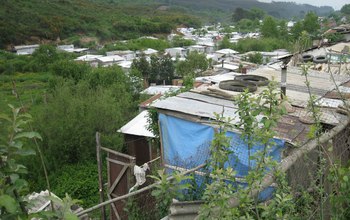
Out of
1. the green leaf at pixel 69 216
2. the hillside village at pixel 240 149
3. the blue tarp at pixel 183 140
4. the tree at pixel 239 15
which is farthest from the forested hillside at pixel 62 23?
the green leaf at pixel 69 216

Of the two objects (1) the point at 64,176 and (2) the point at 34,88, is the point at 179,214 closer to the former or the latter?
(1) the point at 64,176

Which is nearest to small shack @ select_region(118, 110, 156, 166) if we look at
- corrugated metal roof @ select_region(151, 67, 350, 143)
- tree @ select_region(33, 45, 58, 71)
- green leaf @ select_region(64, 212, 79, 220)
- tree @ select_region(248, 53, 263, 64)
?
corrugated metal roof @ select_region(151, 67, 350, 143)

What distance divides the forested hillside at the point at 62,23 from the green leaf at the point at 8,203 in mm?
46051

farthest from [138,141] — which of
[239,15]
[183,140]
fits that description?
[239,15]

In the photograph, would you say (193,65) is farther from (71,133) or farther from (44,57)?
(71,133)

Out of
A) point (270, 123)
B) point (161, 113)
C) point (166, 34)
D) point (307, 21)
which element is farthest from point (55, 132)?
point (166, 34)

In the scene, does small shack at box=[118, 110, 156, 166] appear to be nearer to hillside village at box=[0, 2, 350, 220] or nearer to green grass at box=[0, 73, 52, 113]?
hillside village at box=[0, 2, 350, 220]

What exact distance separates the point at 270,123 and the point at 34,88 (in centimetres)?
2688

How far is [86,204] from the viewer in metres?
8.88

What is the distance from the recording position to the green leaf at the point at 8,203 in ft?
3.71

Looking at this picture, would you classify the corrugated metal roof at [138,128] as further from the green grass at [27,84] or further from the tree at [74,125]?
the green grass at [27,84]

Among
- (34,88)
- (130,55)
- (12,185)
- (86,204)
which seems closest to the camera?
(12,185)

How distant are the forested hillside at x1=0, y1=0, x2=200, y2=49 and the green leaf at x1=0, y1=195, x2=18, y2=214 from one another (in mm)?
46051

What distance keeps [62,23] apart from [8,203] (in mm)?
54226
